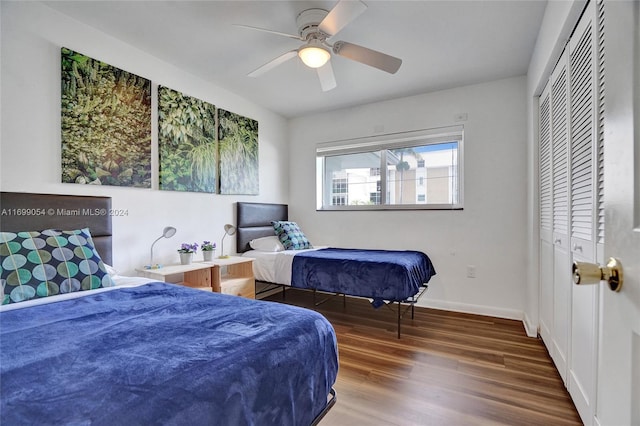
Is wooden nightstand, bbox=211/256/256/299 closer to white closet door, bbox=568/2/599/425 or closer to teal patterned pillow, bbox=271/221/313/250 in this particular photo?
teal patterned pillow, bbox=271/221/313/250

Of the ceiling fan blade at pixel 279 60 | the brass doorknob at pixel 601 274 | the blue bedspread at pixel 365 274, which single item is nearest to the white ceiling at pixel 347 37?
the ceiling fan blade at pixel 279 60

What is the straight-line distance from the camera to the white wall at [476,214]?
316cm

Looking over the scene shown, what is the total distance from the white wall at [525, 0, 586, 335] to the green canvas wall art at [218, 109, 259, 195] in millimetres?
2981

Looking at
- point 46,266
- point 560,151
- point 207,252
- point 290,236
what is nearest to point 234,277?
point 207,252

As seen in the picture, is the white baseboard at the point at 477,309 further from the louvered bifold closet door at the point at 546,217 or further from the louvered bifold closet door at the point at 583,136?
the louvered bifold closet door at the point at 583,136

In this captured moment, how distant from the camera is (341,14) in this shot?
1.81 metres

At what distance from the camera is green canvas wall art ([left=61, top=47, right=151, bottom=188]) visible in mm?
2197

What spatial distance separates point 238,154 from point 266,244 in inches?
44.6

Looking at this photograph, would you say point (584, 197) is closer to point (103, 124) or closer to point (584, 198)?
point (584, 198)

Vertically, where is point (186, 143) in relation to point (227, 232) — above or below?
above

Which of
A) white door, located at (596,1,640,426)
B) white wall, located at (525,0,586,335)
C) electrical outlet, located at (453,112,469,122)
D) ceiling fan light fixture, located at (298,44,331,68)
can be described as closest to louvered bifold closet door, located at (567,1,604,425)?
white wall, located at (525,0,586,335)

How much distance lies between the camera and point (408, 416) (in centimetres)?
167

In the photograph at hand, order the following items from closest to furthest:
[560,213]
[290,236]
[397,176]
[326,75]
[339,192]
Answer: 1. [560,213]
2. [326,75]
3. [290,236]
4. [397,176]
5. [339,192]

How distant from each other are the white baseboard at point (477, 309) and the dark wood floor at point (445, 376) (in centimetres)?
13
